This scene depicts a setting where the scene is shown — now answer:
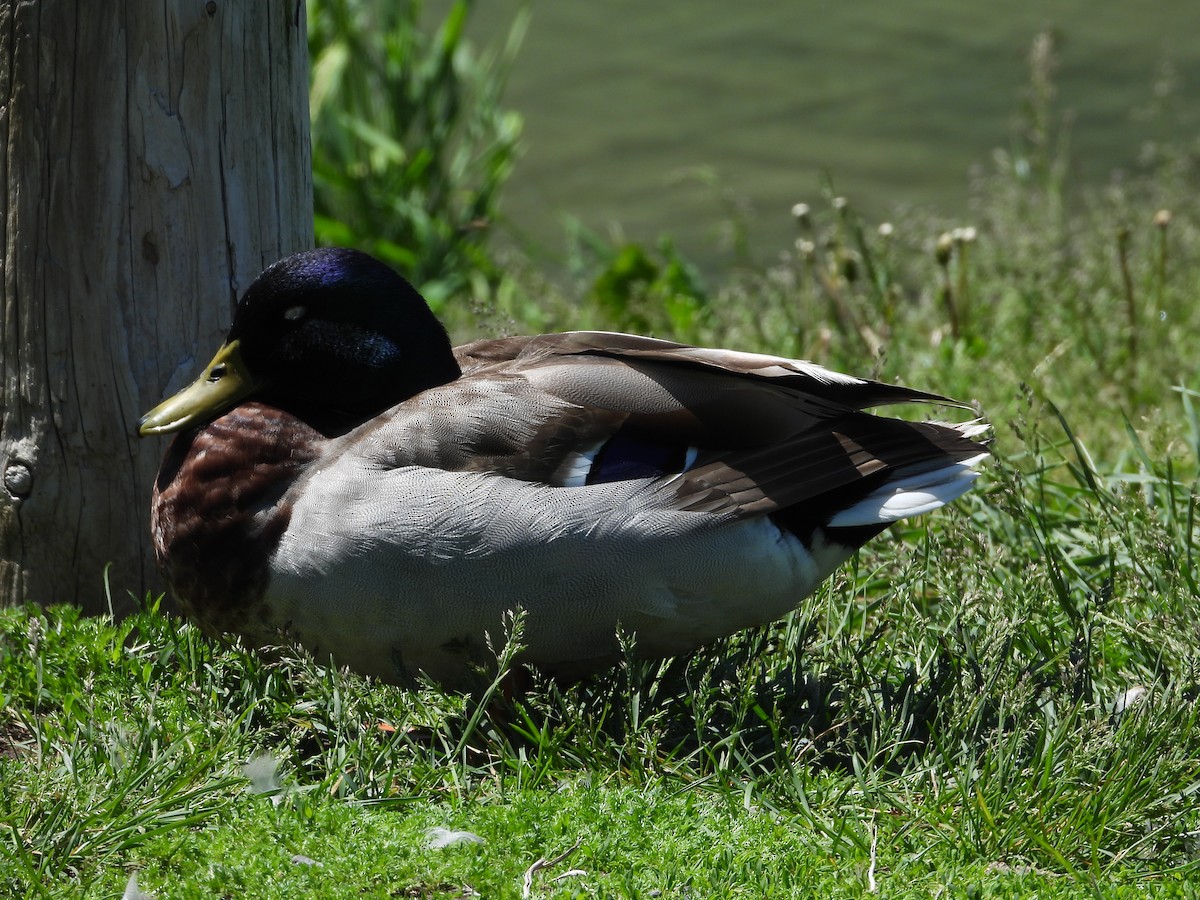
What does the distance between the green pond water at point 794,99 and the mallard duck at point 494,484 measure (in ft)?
15.3

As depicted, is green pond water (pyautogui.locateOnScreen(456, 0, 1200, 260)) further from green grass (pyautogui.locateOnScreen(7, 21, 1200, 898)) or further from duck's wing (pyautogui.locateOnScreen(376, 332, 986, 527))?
duck's wing (pyautogui.locateOnScreen(376, 332, 986, 527))

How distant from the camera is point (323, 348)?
9.63 ft

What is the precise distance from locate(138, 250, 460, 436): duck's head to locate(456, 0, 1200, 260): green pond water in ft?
15.2

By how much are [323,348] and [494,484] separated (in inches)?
21.7

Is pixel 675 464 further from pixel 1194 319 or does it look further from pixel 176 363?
pixel 1194 319

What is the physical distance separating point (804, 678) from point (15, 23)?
2044 mm

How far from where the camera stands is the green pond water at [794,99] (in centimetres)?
817

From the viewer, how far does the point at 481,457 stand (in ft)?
8.75

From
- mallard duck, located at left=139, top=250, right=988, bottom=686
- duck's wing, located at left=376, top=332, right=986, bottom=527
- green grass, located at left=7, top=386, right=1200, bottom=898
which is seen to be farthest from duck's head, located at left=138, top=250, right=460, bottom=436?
green grass, located at left=7, top=386, right=1200, bottom=898

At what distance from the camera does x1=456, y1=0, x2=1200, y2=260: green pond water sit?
8172 mm

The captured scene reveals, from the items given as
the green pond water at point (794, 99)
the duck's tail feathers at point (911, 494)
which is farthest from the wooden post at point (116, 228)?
the green pond water at point (794, 99)

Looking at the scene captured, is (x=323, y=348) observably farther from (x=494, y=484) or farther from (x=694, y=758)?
(x=694, y=758)

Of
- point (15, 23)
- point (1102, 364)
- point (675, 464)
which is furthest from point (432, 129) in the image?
point (675, 464)

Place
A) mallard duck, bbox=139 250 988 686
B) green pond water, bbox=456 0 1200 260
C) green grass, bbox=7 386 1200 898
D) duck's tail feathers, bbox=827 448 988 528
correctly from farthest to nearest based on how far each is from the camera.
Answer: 1. green pond water, bbox=456 0 1200 260
2. duck's tail feathers, bbox=827 448 988 528
3. mallard duck, bbox=139 250 988 686
4. green grass, bbox=7 386 1200 898
